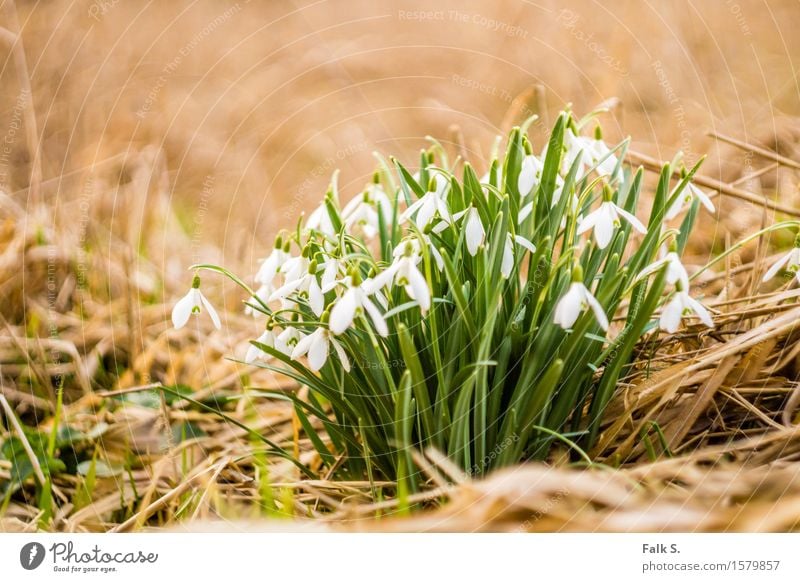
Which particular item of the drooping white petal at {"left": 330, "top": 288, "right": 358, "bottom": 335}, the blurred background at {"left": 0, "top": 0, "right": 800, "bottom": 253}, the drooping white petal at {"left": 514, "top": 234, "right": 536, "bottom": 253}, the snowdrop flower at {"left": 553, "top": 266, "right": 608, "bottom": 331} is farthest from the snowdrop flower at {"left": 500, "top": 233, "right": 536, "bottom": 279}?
the blurred background at {"left": 0, "top": 0, "right": 800, "bottom": 253}

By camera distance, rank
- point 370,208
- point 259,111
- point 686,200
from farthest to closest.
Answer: point 259,111
point 370,208
point 686,200

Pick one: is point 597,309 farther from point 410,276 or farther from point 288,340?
point 288,340

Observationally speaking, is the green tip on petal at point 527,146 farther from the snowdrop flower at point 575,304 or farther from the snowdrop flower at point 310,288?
the snowdrop flower at point 310,288

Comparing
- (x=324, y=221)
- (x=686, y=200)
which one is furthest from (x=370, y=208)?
(x=686, y=200)

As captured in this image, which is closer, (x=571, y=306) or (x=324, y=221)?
(x=571, y=306)

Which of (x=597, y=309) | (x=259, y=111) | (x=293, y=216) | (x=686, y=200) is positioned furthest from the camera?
(x=259, y=111)

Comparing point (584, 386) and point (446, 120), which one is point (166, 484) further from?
point (446, 120)

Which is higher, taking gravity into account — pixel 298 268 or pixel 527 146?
pixel 527 146

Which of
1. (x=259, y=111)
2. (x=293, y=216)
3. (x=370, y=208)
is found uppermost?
(x=259, y=111)
